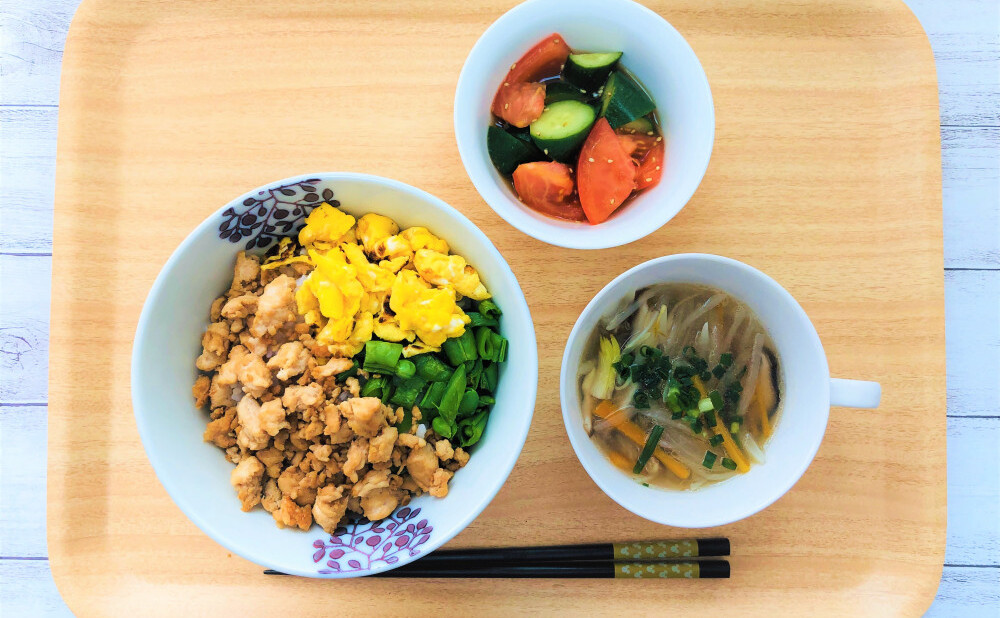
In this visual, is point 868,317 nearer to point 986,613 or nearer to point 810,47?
point 810,47

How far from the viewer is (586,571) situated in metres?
1.82

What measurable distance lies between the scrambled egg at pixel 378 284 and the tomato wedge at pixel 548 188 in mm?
294

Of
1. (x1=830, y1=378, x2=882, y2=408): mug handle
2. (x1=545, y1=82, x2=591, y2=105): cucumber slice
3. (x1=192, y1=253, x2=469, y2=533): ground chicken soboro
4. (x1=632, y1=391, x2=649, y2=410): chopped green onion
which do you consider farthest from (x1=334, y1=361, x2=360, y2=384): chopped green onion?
(x1=830, y1=378, x2=882, y2=408): mug handle

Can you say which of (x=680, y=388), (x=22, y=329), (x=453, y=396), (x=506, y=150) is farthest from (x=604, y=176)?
(x=22, y=329)

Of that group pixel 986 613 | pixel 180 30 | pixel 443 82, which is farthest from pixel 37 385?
pixel 986 613

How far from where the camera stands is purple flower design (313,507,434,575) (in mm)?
1503

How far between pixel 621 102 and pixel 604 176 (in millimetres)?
211

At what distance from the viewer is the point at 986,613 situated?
2.11 meters

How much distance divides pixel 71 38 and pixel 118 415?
1.07m

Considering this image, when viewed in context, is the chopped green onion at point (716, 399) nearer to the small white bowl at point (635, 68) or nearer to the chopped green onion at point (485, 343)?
the small white bowl at point (635, 68)

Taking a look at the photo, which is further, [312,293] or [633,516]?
[633,516]

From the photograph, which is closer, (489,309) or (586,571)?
(489,309)

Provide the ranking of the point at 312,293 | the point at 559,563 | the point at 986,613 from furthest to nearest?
the point at 986,613 < the point at 559,563 < the point at 312,293

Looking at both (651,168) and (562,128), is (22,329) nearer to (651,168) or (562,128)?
(562,128)
